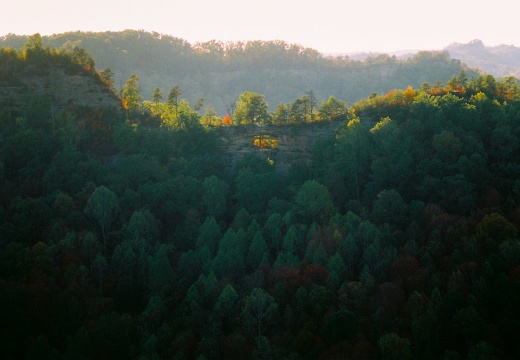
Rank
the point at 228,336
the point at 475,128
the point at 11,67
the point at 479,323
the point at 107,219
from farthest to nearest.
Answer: the point at 11,67 → the point at 475,128 → the point at 107,219 → the point at 228,336 → the point at 479,323

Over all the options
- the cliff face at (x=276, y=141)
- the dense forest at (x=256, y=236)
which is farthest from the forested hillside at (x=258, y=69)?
the dense forest at (x=256, y=236)

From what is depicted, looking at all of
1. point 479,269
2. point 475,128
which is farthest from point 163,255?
point 475,128

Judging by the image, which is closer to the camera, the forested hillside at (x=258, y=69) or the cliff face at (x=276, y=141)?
the cliff face at (x=276, y=141)

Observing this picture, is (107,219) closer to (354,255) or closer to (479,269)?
(354,255)

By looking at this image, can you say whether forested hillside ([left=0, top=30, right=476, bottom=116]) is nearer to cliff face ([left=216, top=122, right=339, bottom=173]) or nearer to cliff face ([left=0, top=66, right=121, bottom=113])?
cliff face ([left=0, top=66, right=121, bottom=113])

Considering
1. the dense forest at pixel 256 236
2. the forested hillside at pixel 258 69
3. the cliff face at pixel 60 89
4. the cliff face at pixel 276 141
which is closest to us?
the dense forest at pixel 256 236

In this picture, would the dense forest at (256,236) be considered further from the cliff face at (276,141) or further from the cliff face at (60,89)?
the cliff face at (276,141)
